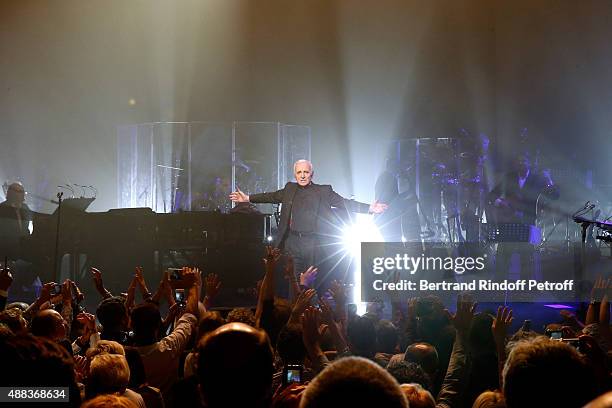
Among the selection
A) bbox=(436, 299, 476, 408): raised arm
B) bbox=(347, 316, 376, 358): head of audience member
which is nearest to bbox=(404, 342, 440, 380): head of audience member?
bbox=(436, 299, 476, 408): raised arm

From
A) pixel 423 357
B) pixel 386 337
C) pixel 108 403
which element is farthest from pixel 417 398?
pixel 386 337

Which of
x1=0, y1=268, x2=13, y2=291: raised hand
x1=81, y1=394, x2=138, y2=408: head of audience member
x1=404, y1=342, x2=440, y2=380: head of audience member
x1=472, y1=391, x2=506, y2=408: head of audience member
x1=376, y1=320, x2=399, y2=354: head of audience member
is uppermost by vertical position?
x1=0, y1=268, x2=13, y2=291: raised hand

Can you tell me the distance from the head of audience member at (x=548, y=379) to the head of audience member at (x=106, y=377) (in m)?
1.67

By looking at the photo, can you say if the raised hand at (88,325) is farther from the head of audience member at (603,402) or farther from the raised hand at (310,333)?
the head of audience member at (603,402)

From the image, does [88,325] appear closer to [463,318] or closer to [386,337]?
[386,337]

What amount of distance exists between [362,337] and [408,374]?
119 cm

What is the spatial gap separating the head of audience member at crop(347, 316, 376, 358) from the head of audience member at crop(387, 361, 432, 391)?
1.10m

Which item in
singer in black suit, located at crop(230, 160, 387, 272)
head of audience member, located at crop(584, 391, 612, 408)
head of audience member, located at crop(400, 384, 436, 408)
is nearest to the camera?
head of audience member, located at crop(584, 391, 612, 408)

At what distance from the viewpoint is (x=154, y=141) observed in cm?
1564

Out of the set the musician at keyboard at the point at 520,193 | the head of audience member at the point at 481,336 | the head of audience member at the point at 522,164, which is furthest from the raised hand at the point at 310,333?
the head of audience member at the point at 522,164

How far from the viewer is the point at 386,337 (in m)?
5.11

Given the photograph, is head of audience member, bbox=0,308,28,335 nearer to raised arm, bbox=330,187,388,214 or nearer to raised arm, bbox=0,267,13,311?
raised arm, bbox=0,267,13,311

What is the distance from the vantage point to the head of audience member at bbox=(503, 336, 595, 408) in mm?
2031

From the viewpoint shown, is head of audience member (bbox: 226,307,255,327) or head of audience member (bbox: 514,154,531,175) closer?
head of audience member (bbox: 226,307,255,327)
